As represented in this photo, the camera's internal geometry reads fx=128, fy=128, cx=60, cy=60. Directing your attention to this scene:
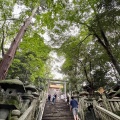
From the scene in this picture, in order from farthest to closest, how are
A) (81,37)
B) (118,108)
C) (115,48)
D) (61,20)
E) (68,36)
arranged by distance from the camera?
(81,37)
(68,36)
(115,48)
(61,20)
(118,108)

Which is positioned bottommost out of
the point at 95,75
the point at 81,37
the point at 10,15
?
the point at 95,75

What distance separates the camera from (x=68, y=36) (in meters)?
12.7

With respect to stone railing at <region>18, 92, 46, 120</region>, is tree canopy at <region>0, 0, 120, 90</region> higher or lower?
higher

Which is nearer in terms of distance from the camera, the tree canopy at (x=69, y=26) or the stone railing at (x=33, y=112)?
the stone railing at (x=33, y=112)

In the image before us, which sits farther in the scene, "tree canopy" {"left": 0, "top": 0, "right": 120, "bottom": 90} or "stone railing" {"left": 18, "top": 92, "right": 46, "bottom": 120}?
"tree canopy" {"left": 0, "top": 0, "right": 120, "bottom": 90}

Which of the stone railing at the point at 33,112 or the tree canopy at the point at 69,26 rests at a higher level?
the tree canopy at the point at 69,26

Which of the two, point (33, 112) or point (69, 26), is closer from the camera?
point (33, 112)

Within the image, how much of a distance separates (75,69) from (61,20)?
1078 centimetres

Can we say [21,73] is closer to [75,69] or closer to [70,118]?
[75,69]

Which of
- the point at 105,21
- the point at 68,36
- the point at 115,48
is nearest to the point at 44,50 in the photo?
the point at 68,36

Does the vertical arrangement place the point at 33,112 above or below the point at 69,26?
below

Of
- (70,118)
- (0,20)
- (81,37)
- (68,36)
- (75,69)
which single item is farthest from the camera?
(75,69)

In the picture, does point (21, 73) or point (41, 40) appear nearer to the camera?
point (41, 40)

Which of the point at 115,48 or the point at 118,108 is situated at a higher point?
the point at 115,48
